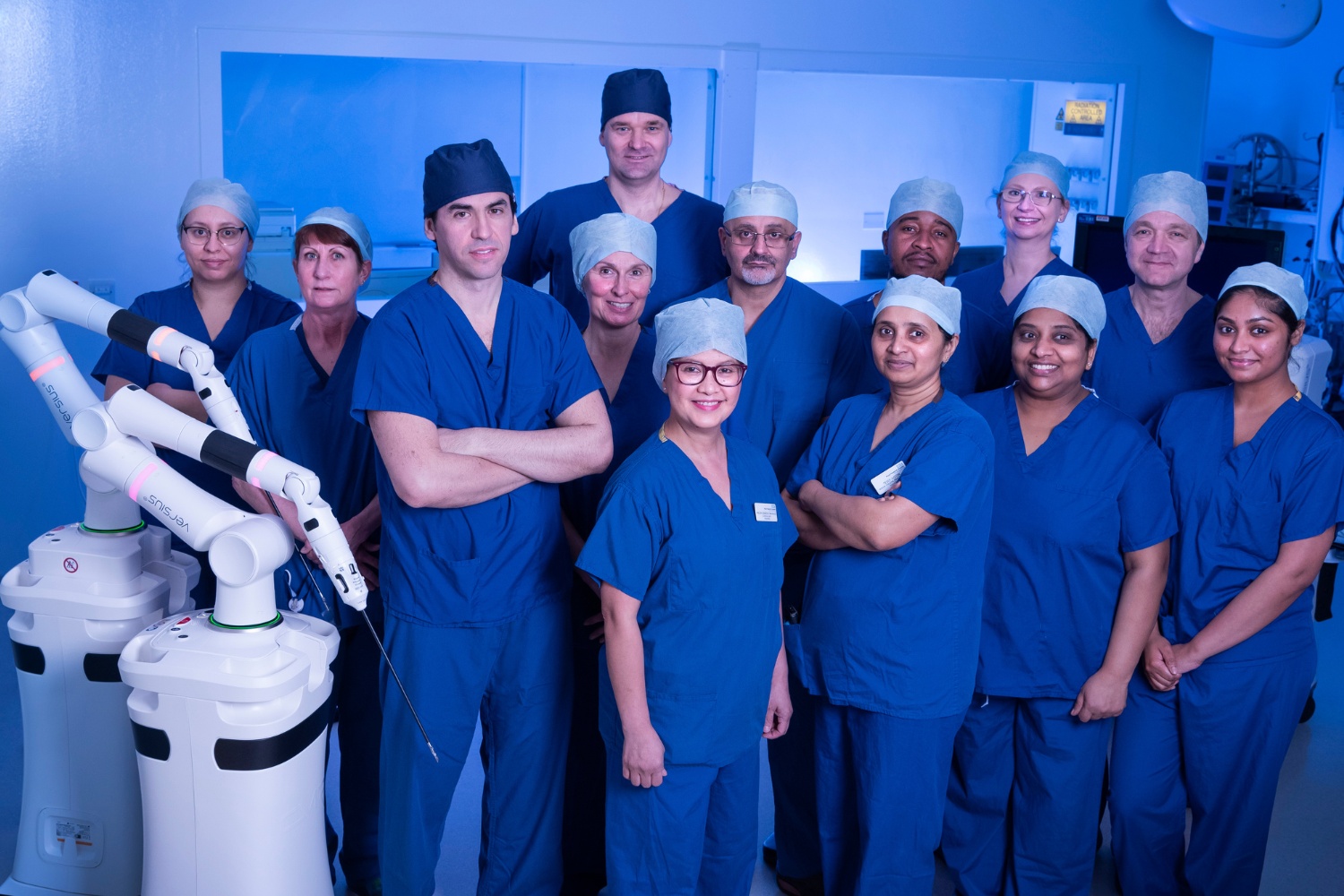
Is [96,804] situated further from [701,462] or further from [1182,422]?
[1182,422]

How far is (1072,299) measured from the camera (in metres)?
2.04

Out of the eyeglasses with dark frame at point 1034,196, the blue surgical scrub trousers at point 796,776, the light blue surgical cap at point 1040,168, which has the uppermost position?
the light blue surgical cap at point 1040,168

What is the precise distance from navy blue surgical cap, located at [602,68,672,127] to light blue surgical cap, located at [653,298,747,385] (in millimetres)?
816

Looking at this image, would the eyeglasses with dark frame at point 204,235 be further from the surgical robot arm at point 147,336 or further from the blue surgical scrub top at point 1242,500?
the blue surgical scrub top at point 1242,500

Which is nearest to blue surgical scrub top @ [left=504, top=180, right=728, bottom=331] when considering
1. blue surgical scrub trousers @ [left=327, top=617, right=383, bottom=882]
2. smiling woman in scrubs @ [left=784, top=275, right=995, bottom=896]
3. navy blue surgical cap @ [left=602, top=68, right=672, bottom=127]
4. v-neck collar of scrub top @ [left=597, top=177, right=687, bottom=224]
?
v-neck collar of scrub top @ [left=597, top=177, right=687, bottom=224]

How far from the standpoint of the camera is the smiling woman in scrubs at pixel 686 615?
172 cm

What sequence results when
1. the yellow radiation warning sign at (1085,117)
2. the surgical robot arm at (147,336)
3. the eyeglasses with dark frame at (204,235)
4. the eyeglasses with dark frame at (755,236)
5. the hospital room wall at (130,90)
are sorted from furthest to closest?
the yellow radiation warning sign at (1085,117)
the hospital room wall at (130,90)
the eyeglasses with dark frame at (204,235)
the eyeglasses with dark frame at (755,236)
the surgical robot arm at (147,336)

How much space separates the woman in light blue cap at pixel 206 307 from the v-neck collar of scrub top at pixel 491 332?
70 cm

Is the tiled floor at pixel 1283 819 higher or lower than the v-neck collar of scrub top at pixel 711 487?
lower

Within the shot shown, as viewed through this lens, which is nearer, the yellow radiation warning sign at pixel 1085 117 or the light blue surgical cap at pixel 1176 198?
the light blue surgical cap at pixel 1176 198

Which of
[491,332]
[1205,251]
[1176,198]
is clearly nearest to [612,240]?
[491,332]

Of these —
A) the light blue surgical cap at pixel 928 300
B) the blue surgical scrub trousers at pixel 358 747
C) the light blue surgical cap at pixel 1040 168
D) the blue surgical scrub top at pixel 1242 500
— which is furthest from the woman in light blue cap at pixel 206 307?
the blue surgical scrub top at pixel 1242 500

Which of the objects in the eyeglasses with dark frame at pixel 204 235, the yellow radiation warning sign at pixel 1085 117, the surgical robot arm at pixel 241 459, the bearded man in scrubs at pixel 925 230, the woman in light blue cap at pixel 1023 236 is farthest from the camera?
the yellow radiation warning sign at pixel 1085 117

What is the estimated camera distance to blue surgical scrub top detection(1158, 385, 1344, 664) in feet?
6.57
